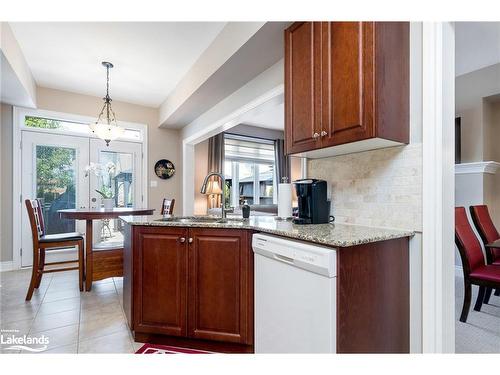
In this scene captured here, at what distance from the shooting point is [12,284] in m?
3.16

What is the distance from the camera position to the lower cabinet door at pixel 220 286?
5.56 feet

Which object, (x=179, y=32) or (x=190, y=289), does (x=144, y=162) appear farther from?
(x=190, y=289)

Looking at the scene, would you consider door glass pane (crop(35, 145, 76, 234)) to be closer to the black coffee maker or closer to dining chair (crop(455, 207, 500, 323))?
the black coffee maker

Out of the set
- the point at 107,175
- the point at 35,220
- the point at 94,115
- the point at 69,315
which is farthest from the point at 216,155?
the point at 69,315

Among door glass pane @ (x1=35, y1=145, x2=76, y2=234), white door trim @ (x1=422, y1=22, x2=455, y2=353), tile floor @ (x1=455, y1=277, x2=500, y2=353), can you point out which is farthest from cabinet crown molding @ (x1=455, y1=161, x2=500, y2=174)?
door glass pane @ (x1=35, y1=145, x2=76, y2=234)

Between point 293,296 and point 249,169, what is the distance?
582cm

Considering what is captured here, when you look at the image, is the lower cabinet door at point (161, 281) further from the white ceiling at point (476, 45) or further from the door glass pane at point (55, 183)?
the white ceiling at point (476, 45)

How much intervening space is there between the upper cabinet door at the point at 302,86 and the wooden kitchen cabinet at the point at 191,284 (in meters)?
0.73

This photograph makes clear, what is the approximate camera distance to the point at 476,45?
10.0 feet

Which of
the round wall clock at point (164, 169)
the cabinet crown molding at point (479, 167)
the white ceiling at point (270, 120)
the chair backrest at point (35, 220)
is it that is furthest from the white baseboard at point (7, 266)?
the cabinet crown molding at point (479, 167)

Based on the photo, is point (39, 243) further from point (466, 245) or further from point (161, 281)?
point (466, 245)

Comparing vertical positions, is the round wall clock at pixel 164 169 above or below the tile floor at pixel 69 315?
above
